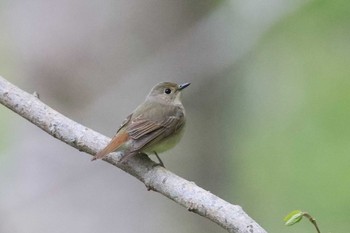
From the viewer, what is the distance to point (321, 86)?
634cm

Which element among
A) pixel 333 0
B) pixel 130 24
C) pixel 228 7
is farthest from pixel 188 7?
pixel 333 0

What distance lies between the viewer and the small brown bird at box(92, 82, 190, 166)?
9.62 feet

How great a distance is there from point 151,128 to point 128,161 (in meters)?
0.24

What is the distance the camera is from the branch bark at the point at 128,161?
2.37m

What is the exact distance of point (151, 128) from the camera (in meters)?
3.12

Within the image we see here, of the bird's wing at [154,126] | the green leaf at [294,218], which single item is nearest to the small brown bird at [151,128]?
the bird's wing at [154,126]

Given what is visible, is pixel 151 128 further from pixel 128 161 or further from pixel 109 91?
pixel 109 91

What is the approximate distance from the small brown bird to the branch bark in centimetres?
6

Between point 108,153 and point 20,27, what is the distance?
1345 millimetres

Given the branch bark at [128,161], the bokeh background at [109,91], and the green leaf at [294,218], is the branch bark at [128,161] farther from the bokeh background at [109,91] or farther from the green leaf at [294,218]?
the bokeh background at [109,91]

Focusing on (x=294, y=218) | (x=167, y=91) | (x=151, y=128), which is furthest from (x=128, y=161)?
(x=294, y=218)

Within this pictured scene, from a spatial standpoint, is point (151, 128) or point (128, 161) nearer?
point (128, 161)

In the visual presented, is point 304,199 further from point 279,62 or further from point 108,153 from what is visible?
point 108,153

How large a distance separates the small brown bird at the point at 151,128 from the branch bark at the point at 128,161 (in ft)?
0.18
